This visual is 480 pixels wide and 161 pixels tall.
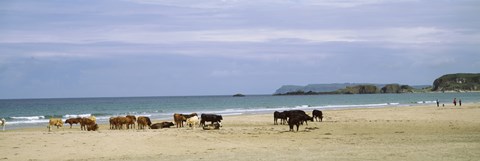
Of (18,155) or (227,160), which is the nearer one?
(227,160)

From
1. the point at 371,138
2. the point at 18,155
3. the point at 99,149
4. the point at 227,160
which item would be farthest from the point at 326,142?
the point at 18,155

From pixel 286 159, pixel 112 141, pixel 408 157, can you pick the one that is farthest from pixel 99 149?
pixel 408 157

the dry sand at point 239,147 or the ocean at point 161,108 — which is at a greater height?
the ocean at point 161,108

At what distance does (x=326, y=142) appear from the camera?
19625 mm

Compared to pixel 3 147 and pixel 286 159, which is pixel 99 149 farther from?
pixel 286 159

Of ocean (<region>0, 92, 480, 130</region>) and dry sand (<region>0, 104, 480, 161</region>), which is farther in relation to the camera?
ocean (<region>0, 92, 480, 130</region>)

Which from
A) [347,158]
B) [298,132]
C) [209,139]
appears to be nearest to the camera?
[347,158]

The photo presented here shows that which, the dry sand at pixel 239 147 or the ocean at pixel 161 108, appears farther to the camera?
the ocean at pixel 161 108

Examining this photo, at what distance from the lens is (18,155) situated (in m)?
16.6

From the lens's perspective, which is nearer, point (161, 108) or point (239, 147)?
point (239, 147)

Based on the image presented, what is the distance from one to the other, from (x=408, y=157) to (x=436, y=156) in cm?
73

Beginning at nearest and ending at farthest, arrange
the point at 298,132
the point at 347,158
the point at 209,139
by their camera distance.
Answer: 1. the point at 347,158
2. the point at 209,139
3. the point at 298,132

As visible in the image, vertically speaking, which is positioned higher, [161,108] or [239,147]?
[161,108]

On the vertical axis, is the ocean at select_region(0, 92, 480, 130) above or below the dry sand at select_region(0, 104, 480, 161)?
above
